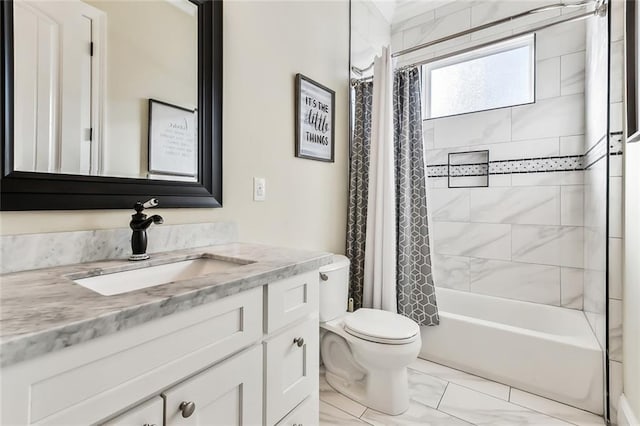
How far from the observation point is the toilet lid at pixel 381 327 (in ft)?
4.99

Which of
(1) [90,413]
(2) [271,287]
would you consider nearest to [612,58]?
(2) [271,287]

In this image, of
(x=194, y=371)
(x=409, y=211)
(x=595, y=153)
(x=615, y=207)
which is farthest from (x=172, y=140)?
(x=595, y=153)

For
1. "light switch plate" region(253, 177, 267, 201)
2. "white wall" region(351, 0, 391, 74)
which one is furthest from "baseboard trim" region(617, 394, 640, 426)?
→ "white wall" region(351, 0, 391, 74)

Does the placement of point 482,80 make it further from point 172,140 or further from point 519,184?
point 172,140

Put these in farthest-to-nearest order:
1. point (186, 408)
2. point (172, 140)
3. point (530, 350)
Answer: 1. point (530, 350)
2. point (172, 140)
3. point (186, 408)

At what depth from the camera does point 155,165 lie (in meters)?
1.18

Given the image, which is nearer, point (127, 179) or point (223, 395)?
point (223, 395)

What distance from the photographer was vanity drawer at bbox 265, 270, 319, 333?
2.95 ft

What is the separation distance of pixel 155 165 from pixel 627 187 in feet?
6.49

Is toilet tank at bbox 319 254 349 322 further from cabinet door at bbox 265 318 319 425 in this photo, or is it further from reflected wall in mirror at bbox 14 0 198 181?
reflected wall in mirror at bbox 14 0 198 181

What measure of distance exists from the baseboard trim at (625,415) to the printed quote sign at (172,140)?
6.63 ft

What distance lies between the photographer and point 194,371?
705 millimetres

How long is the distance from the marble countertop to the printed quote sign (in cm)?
41

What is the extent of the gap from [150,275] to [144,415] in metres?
0.48
